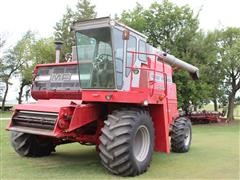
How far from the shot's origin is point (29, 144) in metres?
9.84

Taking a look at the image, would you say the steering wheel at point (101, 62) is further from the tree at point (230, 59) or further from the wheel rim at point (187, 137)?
the tree at point (230, 59)

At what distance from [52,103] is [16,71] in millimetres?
44563

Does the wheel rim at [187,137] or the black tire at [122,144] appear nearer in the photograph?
the black tire at [122,144]

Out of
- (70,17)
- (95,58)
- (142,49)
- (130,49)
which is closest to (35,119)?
(95,58)

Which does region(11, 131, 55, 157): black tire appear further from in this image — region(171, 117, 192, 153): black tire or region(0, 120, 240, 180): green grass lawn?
region(171, 117, 192, 153): black tire

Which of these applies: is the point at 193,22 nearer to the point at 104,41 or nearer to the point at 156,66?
the point at 156,66

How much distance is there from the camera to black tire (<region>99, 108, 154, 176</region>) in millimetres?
7766

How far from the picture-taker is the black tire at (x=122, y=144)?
306 inches

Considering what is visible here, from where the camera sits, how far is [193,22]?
30.1 meters

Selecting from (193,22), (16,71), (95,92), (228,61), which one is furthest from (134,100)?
(16,71)

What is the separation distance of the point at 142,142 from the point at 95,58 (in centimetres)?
216

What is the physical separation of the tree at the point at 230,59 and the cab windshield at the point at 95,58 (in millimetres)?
25256

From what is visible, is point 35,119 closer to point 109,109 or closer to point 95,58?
point 109,109

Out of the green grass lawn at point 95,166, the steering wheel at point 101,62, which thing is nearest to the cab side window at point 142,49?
the steering wheel at point 101,62
